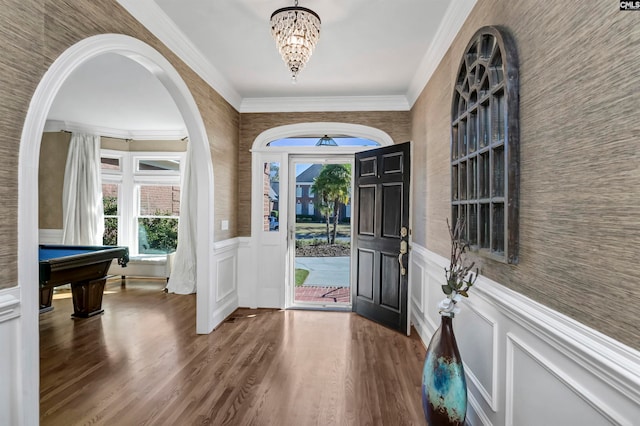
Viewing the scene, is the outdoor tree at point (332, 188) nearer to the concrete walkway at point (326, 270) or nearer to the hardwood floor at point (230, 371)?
the concrete walkway at point (326, 270)

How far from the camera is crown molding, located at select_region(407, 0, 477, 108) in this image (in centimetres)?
244

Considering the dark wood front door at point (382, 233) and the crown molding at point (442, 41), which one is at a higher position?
the crown molding at point (442, 41)

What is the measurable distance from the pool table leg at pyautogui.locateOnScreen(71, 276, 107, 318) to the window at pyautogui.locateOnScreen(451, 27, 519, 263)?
4364 millimetres

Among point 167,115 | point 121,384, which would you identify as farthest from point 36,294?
point 167,115

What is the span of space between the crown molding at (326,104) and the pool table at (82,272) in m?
2.61

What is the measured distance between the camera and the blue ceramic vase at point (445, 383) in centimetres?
190

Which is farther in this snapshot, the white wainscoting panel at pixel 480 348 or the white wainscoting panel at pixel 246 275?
the white wainscoting panel at pixel 246 275

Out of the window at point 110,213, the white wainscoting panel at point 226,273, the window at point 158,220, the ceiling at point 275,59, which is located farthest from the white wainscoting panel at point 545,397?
the window at point 110,213

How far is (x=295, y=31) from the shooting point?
2.35 meters

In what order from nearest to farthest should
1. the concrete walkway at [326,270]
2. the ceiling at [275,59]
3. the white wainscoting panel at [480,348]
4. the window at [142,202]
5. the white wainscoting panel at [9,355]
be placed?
1. the white wainscoting panel at [9,355]
2. the white wainscoting panel at [480,348]
3. the ceiling at [275,59]
4. the concrete walkway at [326,270]
5. the window at [142,202]

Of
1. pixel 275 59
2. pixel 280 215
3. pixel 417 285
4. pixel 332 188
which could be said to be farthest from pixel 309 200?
pixel 275 59

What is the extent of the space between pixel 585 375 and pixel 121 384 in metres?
2.99

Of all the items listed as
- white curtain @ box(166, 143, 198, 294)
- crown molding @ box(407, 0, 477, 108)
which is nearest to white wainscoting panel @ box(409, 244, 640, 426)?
crown molding @ box(407, 0, 477, 108)

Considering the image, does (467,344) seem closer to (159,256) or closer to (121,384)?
(121,384)
